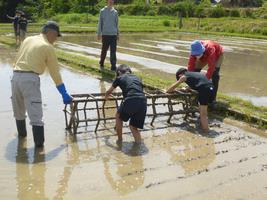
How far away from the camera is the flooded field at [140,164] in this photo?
4.72m

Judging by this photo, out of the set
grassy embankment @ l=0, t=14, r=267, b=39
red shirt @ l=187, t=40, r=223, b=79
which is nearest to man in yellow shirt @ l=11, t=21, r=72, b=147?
red shirt @ l=187, t=40, r=223, b=79

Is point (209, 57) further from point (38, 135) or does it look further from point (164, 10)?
point (164, 10)

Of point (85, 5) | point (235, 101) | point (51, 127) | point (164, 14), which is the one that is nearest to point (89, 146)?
point (51, 127)

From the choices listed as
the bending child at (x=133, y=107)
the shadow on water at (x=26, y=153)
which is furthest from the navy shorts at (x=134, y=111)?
the shadow on water at (x=26, y=153)

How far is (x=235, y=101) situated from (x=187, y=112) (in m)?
1.30

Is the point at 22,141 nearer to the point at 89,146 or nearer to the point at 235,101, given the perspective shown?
the point at 89,146

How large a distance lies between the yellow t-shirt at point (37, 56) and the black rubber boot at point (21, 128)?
79 centimetres

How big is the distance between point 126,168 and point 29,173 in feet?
3.71

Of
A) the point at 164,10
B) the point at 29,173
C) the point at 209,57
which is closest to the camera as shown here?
the point at 29,173

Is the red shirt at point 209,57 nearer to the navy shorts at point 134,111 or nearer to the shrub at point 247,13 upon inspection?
the navy shorts at point 134,111

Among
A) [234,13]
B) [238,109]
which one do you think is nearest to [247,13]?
[234,13]

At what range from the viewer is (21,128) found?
6.45 meters

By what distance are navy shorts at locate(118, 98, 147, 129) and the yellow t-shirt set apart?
1042 millimetres

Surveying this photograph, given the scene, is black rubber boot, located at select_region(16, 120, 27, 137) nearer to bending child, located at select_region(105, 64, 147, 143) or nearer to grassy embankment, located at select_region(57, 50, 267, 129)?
bending child, located at select_region(105, 64, 147, 143)
